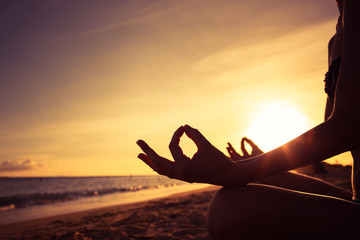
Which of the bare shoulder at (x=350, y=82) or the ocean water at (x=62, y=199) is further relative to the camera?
the ocean water at (x=62, y=199)

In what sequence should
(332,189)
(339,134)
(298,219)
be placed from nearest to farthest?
(339,134)
(298,219)
(332,189)

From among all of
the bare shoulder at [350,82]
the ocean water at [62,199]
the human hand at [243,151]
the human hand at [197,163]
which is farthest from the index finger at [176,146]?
the ocean water at [62,199]

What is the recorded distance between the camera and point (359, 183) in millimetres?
1560

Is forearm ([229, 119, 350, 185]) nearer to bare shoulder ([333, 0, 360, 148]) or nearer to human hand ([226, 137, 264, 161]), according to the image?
bare shoulder ([333, 0, 360, 148])

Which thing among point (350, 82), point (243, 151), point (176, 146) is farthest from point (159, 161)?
point (243, 151)

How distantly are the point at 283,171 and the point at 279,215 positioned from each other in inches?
7.0

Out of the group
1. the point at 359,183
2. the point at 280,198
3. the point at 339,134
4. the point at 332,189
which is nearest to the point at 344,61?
the point at 339,134

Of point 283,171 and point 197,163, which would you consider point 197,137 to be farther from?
point 283,171

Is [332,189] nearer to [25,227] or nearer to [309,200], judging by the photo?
[309,200]

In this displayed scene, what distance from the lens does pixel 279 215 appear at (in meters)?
0.97

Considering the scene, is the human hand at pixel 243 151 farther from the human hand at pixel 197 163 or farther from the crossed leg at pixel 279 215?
the human hand at pixel 197 163

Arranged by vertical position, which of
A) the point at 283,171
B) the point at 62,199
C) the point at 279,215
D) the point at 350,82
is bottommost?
the point at 62,199

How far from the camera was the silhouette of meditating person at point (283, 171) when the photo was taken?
2.90 ft

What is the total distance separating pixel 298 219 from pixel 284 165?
0.24 m
